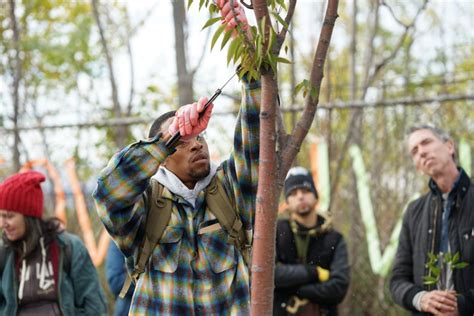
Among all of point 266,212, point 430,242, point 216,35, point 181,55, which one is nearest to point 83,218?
point 181,55

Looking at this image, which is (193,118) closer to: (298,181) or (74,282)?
(74,282)

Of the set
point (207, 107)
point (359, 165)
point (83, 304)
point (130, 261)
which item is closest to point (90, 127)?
point (359, 165)

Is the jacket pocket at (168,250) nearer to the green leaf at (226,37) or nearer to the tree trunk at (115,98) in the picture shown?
the green leaf at (226,37)

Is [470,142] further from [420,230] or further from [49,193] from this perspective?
[49,193]

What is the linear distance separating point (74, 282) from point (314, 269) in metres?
1.49

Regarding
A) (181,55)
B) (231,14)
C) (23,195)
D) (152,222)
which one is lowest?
(152,222)

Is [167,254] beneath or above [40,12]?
beneath

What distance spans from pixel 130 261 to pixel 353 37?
17.8 feet

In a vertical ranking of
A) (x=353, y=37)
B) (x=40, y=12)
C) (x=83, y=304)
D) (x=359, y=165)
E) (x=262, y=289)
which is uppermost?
(x=40, y=12)

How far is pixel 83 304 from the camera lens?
15.3 ft

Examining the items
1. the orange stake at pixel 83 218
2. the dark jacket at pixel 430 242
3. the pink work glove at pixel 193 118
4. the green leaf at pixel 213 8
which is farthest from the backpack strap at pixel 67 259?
the orange stake at pixel 83 218

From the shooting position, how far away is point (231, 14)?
2.53m

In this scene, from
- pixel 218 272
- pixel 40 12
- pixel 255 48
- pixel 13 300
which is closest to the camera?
pixel 255 48

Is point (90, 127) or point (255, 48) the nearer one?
point (255, 48)
